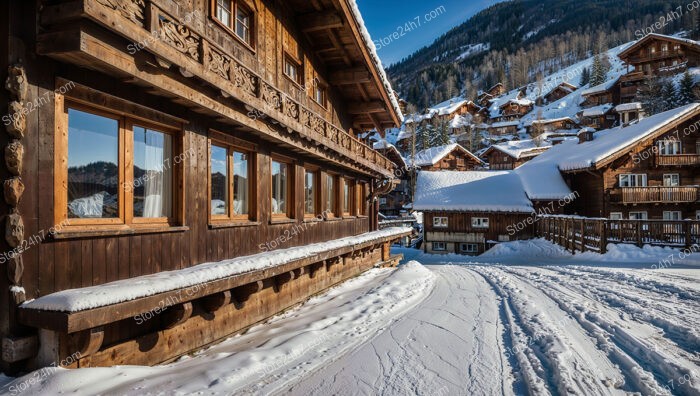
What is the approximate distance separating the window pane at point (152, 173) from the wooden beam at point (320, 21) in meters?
6.80

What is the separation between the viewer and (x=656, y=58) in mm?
65750

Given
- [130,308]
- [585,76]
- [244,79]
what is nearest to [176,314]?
[130,308]

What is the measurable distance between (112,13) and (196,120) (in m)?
2.39

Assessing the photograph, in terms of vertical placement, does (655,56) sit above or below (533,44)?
below

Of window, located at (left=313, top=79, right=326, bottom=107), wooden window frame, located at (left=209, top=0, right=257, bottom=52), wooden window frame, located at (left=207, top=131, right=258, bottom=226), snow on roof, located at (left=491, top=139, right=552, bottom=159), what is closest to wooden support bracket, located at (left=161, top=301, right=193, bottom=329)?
wooden window frame, located at (left=207, top=131, right=258, bottom=226)

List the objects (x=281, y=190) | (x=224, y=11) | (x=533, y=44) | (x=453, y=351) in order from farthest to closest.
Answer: (x=533, y=44) < (x=281, y=190) < (x=224, y=11) < (x=453, y=351)

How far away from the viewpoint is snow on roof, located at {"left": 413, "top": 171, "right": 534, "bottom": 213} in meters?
30.1

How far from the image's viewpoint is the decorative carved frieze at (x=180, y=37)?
15.4ft

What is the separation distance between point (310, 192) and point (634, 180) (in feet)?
96.3

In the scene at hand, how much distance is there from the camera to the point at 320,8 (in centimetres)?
1087

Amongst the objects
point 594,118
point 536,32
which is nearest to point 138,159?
point 594,118

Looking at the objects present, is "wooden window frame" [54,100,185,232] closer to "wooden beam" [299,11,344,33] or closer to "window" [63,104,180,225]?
"window" [63,104,180,225]

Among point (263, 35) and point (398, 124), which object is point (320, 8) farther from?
point (398, 124)

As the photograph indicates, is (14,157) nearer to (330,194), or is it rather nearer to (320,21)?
(320,21)
